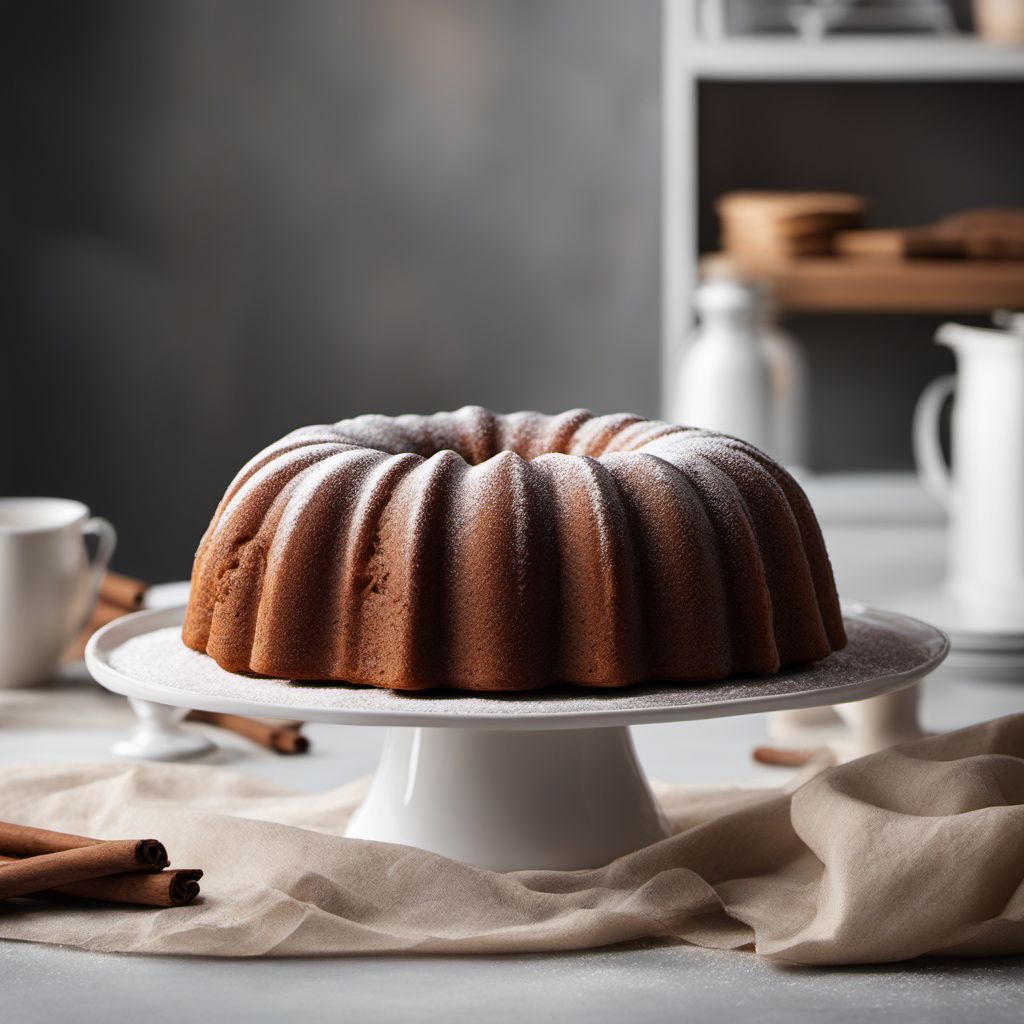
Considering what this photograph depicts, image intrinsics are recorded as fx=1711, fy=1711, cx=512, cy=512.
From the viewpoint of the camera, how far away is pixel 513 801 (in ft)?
2.99

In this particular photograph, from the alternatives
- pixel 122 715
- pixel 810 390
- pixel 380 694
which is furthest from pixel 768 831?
pixel 810 390

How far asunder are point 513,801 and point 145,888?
0.20 m

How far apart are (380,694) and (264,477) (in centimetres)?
16

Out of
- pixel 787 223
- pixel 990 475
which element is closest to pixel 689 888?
pixel 990 475

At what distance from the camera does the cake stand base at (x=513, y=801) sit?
908 millimetres

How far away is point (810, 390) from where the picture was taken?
261 cm

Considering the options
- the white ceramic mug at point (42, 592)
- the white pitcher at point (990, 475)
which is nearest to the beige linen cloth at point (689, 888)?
the white ceramic mug at point (42, 592)

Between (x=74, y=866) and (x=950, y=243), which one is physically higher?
(x=950, y=243)

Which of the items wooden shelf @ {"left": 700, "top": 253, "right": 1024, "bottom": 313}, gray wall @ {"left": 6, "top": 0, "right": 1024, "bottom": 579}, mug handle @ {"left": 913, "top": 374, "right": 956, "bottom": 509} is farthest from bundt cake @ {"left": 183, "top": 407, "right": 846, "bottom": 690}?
gray wall @ {"left": 6, "top": 0, "right": 1024, "bottom": 579}

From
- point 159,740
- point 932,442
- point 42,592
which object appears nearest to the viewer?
point 159,740

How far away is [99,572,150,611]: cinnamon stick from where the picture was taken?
1.47 meters

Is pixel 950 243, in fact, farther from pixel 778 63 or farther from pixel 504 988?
pixel 504 988

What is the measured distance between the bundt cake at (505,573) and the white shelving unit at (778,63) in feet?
4.47

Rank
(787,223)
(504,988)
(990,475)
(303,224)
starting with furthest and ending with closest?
1. (303,224)
2. (787,223)
3. (990,475)
4. (504,988)
